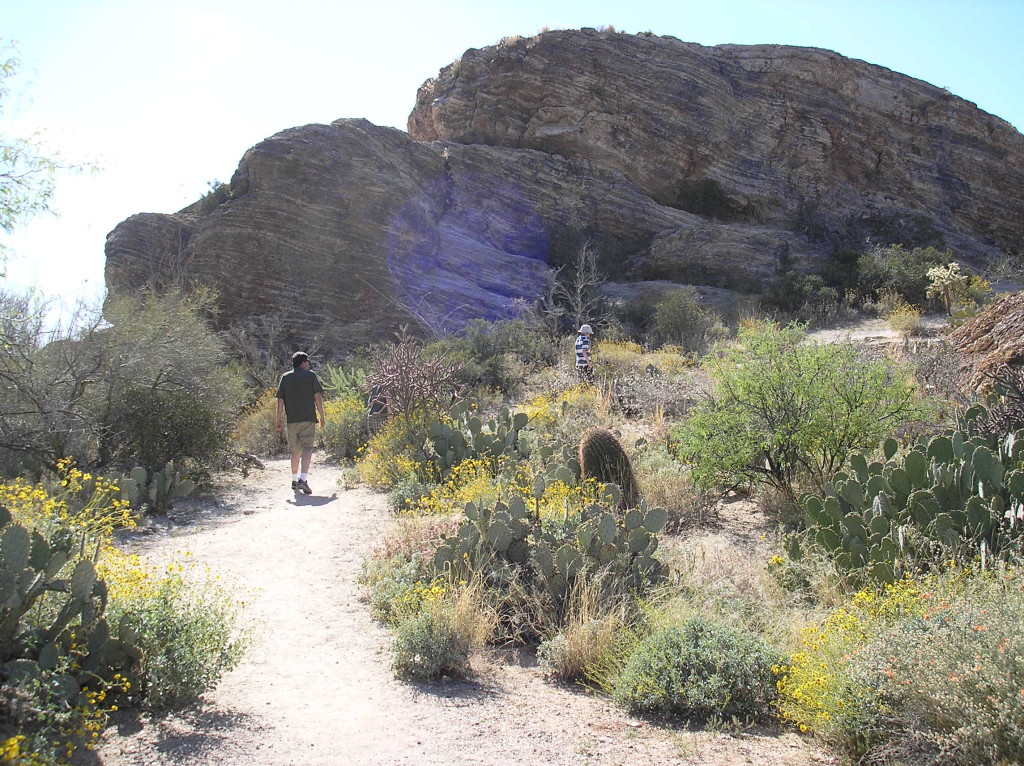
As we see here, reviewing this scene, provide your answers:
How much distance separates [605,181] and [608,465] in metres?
24.9

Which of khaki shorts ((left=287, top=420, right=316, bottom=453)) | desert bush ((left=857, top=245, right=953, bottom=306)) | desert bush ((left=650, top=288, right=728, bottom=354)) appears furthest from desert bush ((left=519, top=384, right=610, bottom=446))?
desert bush ((left=857, top=245, right=953, bottom=306))

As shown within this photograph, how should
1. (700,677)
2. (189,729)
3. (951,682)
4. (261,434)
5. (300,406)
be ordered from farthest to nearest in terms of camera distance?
(261,434)
(300,406)
(700,677)
(189,729)
(951,682)

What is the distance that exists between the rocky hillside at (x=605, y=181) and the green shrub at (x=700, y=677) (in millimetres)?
19643

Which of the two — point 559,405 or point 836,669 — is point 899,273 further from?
point 836,669

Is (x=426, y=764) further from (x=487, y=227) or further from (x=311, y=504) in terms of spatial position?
(x=487, y=227)

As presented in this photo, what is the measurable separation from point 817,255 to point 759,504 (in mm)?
23631

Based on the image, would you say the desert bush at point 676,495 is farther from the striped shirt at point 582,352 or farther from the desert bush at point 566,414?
the striped shirt at point 582,352

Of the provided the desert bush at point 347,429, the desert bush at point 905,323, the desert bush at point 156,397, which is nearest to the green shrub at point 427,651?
the desert bush at point 156,397

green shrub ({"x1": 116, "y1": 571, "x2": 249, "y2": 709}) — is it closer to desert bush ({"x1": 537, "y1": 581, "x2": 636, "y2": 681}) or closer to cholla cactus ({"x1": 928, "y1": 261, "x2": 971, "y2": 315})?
desert bush ({"x1": 537, "y1": 581, "x2": 636, "y2": 681})

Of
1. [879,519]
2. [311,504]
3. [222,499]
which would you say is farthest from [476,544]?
[222,499]

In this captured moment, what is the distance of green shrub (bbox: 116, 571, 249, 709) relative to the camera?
148 inches

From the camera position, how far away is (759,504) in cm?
825

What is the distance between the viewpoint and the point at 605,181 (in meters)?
31.2

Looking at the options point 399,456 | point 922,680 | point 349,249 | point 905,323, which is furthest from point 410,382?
point 349,249
